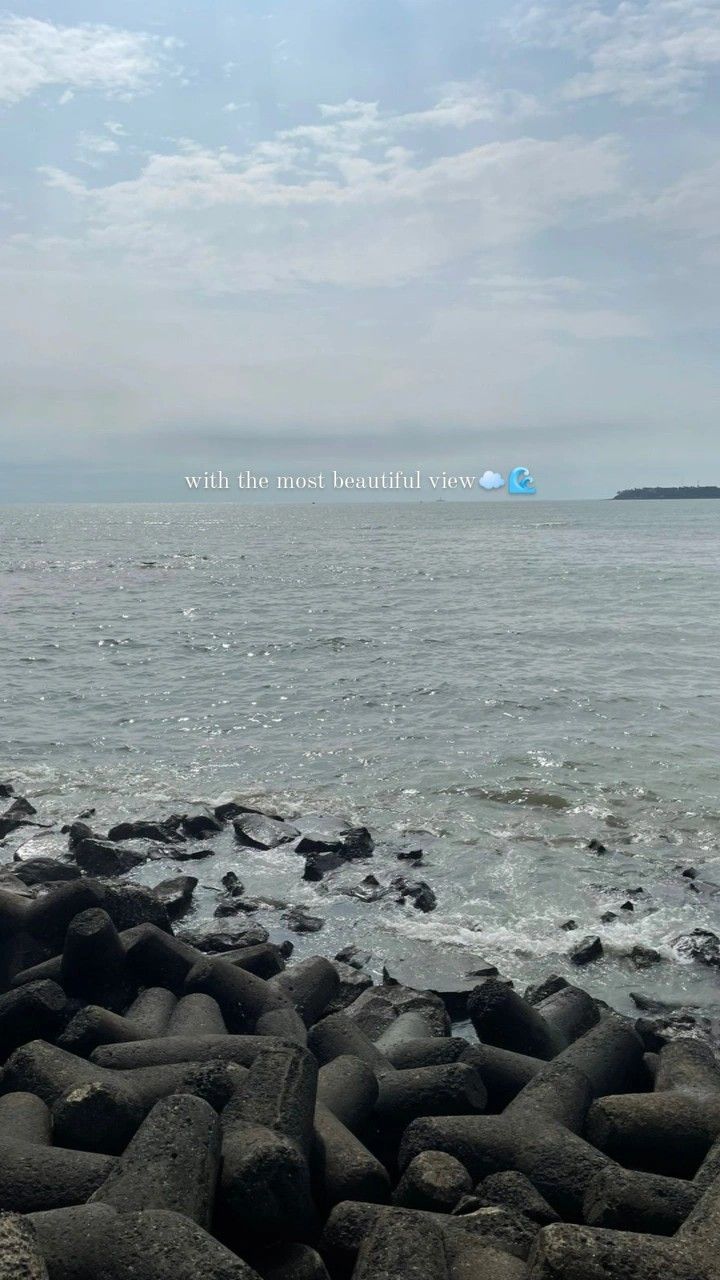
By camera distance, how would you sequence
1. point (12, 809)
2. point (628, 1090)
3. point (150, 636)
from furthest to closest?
point (150, 636) < point (12, 809) < point (628, 1090)

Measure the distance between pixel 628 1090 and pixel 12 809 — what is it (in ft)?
35.8

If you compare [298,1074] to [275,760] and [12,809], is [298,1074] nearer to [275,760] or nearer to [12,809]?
[12,809]

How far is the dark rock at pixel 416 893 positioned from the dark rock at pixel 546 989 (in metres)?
2.54

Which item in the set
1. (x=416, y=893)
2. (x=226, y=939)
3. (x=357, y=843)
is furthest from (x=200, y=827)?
(x=226, y=939)

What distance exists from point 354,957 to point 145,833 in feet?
16.1

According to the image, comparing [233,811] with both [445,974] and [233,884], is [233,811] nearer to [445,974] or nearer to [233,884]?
[233,884]

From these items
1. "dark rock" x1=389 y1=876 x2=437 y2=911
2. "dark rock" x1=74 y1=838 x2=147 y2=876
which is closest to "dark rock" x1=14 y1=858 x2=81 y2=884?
"dark rock" x1=74 y1=838 x2=147 y2=876

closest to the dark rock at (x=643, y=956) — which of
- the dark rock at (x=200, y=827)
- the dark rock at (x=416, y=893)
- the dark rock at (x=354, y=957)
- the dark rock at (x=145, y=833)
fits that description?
the dark rock at (x=416, y=893)

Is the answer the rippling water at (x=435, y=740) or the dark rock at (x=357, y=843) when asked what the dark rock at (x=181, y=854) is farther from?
the dark rock at (x=357, y=843)

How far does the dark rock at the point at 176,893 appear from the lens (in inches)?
451

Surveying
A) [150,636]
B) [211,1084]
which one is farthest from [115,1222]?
[150,636]

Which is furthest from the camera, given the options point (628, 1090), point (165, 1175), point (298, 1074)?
point (628, 1090)

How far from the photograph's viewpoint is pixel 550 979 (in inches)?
368

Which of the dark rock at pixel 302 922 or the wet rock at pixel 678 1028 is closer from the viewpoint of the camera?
the wet rock at pixel 678 1028
